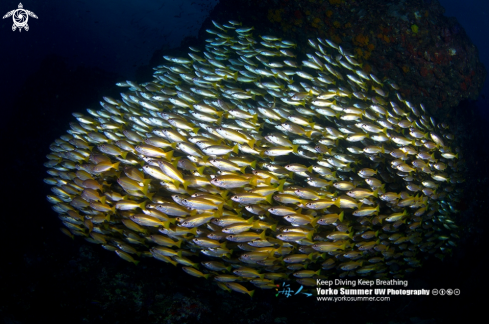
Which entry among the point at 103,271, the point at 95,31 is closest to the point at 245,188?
the point at 103,271

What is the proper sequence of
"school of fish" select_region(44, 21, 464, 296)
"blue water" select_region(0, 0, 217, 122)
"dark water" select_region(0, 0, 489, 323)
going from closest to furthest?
1. "school of fish" select_region(44, 21, 464, 296)
2. "dark water" select_region(0, 0, 489, 323)
3. "blue water" select_region(0, 0, 217, 122)

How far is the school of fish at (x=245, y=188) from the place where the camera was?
4262 mm

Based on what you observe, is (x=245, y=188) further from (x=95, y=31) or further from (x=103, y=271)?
(x=95, y=31)

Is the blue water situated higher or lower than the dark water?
higher

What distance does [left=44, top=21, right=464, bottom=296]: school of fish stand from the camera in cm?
426

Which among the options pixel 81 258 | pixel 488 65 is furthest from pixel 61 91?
pixel 488 65

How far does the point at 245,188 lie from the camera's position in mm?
4664

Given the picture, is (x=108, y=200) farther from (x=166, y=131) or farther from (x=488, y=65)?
(x=488, y=65)

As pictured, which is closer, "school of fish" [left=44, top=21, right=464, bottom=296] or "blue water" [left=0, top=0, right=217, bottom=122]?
"school of fish" [left=44, top=21, right=464, bottom=296]

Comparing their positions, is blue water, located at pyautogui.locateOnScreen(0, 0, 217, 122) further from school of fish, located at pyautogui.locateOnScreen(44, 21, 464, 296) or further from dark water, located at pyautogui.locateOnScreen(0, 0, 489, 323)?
school of fish, located at pyautogui.locateOnScreen(44, 21, 464, 296)

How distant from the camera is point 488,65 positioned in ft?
176

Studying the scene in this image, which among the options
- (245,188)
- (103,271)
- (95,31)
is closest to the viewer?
(245,188)

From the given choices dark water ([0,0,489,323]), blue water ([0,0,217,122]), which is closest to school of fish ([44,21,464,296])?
dark water ([0,0,489,323])

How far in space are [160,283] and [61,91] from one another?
44.4 ft
